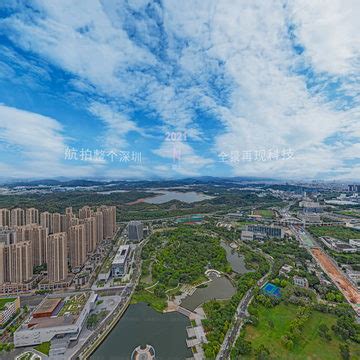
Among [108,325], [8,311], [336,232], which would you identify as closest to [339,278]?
[336,232]

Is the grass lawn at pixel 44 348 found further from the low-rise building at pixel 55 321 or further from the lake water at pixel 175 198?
the lake water at pixel 175 198

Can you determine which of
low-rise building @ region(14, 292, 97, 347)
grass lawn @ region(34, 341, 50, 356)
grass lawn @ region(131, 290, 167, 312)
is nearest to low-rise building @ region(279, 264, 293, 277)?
grass lawn @ region(131, 290, 167, 312)

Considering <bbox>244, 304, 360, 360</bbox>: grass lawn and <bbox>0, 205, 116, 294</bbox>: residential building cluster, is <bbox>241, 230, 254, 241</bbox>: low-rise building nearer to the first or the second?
<bbox>244, 304, 360, 360</bbox>: grass lawn

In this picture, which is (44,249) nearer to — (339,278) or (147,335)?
(147,335)

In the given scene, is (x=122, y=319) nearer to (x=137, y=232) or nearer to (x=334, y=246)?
(x=137, y=232)

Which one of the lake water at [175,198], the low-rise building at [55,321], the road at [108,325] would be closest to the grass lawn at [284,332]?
the road at [108,325]

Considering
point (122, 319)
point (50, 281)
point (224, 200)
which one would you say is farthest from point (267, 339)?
point (224, 200)

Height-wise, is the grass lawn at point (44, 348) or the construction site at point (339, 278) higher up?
the construction site at point (339, 278)
